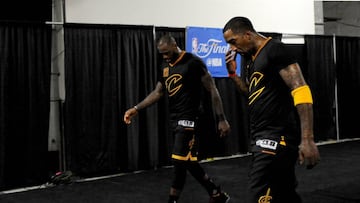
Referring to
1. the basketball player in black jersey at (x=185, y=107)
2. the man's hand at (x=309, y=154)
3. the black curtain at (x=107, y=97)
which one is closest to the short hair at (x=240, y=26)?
the man's hand at (x=309, y=154)

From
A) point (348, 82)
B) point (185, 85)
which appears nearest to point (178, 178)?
point (185, 85)

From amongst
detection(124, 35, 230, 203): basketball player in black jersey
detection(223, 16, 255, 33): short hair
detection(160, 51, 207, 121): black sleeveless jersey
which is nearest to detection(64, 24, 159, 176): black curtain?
detection(124, 35, 230, 203): basketball player in black jersey

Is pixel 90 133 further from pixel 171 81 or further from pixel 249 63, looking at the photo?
pixel 249 63

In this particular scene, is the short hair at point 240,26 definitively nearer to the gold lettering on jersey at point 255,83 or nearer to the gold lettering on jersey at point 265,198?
the gold lettering on jersey at point 255,83

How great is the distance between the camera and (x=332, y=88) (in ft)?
27.1

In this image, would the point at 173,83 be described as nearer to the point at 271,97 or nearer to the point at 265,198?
the point at 271,97

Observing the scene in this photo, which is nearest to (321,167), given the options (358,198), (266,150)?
(358,198)

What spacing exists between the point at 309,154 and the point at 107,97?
3.99 metres

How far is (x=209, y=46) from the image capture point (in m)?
6.76

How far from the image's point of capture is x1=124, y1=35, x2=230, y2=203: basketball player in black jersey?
3.57 m

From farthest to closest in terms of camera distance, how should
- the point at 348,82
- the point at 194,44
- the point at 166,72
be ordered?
the point at 348,82
the point at 194,44
the point at 166,72

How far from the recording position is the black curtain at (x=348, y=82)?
27.5 feet

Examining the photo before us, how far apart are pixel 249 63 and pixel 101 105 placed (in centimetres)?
361

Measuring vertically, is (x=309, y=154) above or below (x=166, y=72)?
below
